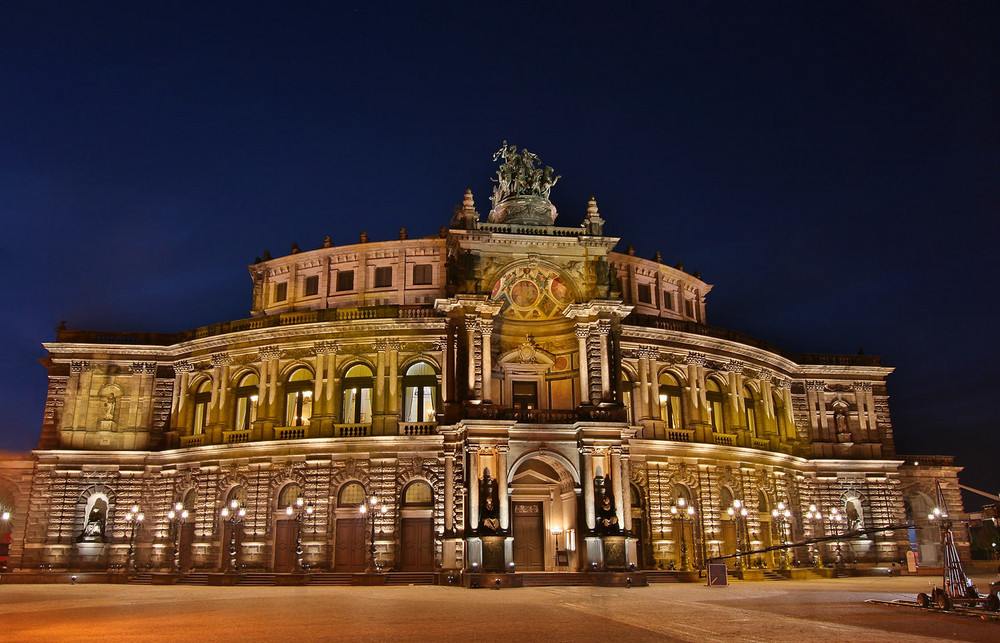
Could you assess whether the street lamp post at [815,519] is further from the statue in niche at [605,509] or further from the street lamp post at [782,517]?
the statue in niche at [605,509]

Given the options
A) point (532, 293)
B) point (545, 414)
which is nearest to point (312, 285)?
point (532, 293)

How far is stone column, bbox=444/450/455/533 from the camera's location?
41469 millimetres

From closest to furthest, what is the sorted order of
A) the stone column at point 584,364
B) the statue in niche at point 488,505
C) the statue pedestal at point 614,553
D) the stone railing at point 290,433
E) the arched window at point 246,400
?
the statue in niche at point 488,505 → the statue pedestal at point 614,553 → the stone column at point 584,364 → the stone railing at point 290,433 → the arched window at point 246,400

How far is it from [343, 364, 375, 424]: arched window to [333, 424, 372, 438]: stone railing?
2.73 feet

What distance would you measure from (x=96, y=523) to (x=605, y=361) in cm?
3375

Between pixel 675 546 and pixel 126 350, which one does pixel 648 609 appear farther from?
pixel 126 350

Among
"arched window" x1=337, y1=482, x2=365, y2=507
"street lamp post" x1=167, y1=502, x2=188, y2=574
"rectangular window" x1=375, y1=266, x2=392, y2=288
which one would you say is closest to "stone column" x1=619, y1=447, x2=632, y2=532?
"arched window" x1=337, y1=482, x2=365, y2=507

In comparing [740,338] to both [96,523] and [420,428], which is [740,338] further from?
[96,523]

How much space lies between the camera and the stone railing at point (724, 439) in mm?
51688

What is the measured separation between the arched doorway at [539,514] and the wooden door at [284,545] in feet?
42.4

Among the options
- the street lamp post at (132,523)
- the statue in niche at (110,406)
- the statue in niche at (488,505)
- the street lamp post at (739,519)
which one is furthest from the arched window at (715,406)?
the statue in niche at (110,406)

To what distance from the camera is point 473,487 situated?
40.6 m

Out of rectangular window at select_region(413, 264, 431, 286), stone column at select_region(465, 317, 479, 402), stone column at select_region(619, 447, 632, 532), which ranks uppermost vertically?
rectangular window at select_region(413, 264, 431, 286)

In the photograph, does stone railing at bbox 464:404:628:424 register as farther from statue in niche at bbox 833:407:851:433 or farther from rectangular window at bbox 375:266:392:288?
statue in niche at bbox 833:407:851:433
